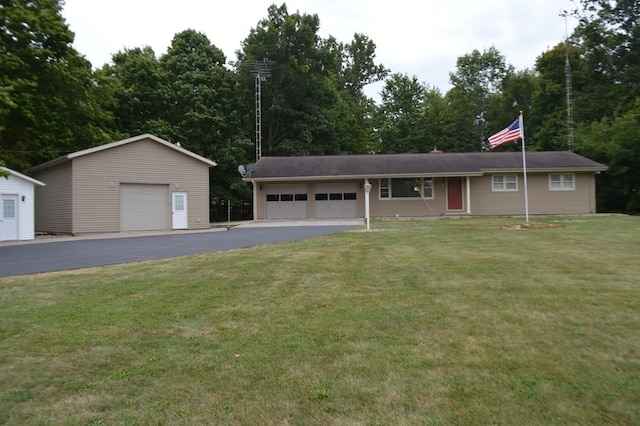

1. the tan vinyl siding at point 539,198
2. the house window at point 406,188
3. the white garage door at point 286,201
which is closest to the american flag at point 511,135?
the house window at point 406,188

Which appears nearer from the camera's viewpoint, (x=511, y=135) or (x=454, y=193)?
(x=511, y=135)

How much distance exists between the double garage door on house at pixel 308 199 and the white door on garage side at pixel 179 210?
18.1 ft

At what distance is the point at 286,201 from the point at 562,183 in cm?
1589

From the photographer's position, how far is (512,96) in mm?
42469

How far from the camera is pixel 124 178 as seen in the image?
20031 millimetres

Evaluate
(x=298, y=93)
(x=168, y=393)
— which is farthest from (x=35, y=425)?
(x=298, y=93)

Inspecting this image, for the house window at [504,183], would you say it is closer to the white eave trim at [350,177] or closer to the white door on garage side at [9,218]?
the white eave trim at [350,177]

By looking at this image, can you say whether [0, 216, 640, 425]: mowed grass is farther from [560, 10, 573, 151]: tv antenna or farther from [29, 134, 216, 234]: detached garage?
[560, 10, 573, 151]: tv antenna

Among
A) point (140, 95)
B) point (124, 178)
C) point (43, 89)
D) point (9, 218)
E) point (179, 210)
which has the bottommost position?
point (9, 218)

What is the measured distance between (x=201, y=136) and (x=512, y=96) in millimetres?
29674

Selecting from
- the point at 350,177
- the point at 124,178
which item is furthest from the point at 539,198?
the point at 124,178

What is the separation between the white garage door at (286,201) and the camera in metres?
25.8

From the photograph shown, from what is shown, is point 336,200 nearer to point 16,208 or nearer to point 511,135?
point 511,135

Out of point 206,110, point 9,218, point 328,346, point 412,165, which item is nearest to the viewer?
point 328,346
